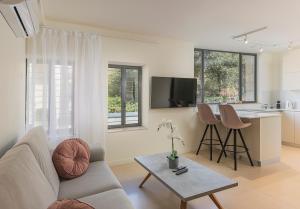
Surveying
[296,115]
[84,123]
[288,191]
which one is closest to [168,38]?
[84,123]

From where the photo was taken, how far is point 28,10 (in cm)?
171

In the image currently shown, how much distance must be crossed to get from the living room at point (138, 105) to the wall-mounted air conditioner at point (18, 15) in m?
0.01

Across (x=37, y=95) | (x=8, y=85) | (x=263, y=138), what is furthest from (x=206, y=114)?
(x=8, y=85)

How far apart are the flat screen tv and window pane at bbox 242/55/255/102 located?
78.2 inches

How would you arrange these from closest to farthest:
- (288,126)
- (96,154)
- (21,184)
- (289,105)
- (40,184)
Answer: (21,184)
(40,184)
(96,154)
(288,126)
(289,105)

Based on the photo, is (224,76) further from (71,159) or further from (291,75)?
(71,159)

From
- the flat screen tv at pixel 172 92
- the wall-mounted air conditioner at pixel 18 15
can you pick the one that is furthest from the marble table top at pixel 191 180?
→ the wall-mounted air conditioner at pixel 18 15

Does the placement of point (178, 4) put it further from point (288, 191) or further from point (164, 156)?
point (288, 191)

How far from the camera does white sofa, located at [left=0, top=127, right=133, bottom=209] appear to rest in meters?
1.06

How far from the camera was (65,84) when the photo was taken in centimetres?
316

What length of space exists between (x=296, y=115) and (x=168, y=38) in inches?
143

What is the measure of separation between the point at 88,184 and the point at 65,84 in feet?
5.76

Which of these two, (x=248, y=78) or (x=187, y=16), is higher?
(x=187, y=16)

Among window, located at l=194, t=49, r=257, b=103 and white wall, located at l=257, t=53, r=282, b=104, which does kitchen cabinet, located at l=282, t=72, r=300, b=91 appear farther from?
window, located at l=194, t=49, r=257, b=103
